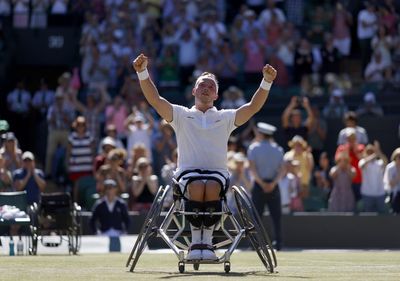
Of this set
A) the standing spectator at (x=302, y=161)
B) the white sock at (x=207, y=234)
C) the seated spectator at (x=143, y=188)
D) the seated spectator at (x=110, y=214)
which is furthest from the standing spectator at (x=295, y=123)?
the white sock at (x=207, y=234)

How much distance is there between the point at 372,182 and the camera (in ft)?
75.0

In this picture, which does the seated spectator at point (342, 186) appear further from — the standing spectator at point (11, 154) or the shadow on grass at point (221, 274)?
the shadow on grass at point (221, 274)

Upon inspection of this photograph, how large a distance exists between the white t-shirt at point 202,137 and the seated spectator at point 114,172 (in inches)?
394

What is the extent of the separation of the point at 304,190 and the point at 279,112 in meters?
4.19

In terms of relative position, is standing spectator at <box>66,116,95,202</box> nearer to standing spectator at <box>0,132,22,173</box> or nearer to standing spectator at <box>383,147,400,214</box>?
standing spectator at <box>0,132,22,173</box>

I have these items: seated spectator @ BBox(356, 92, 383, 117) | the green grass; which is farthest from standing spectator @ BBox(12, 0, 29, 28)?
the green grass

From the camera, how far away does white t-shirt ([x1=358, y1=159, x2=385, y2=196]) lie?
898 inches

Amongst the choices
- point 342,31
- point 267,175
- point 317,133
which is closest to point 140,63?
point 267,175

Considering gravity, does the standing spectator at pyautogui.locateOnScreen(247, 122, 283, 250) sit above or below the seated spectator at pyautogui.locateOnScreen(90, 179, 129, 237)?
above

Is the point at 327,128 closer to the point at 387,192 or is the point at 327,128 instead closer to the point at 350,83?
the point at 350,83

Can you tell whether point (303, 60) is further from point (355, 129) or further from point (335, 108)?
point (355, 129)

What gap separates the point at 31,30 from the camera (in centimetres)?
3222

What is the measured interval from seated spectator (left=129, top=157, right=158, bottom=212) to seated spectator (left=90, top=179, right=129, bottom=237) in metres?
2.25

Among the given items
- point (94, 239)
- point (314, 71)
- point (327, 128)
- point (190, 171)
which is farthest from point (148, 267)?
point (314, 71)
